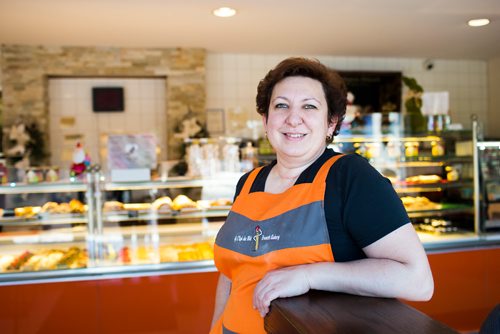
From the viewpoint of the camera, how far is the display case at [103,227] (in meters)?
3.10

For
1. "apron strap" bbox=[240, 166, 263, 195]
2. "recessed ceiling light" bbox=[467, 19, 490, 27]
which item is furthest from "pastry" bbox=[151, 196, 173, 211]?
"recessed ceiling light" bbox=[467, 19, 490, 27]

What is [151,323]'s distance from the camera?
3.05 m

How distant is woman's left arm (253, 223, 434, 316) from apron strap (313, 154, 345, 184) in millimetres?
215

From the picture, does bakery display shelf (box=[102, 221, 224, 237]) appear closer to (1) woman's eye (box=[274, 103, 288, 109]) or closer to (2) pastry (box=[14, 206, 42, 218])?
(2) pastry (box=[14, 206, 42, 218])

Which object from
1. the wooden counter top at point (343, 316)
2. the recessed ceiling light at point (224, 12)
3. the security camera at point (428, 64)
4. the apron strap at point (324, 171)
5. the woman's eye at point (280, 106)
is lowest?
the wooden counter top at point (343, 316)

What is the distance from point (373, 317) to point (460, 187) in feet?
11.1

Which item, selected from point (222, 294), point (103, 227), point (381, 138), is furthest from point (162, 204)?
point (222, 294)

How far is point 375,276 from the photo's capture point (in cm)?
101

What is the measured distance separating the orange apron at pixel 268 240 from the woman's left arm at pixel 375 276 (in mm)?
80

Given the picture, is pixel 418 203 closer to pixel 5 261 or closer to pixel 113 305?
pixel 113 305

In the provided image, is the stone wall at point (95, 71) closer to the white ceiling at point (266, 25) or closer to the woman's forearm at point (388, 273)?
the white ceiling at point (266, 25)

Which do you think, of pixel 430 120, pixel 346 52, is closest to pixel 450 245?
pixel 430 120

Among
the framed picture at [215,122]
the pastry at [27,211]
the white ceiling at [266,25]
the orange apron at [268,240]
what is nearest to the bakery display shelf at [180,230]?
the pastry at [27,211]

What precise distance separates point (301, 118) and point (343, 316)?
603 mm
